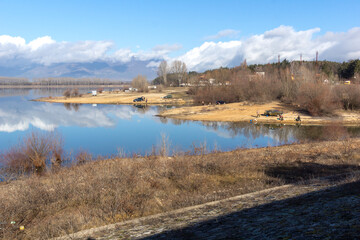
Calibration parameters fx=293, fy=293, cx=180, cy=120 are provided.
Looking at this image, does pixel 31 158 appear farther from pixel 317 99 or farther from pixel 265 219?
pixel 317 99

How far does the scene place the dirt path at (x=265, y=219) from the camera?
7.24m

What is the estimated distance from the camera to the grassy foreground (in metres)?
11.0

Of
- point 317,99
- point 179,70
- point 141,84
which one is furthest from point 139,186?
point 179,70

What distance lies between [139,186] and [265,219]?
7349 millimetres

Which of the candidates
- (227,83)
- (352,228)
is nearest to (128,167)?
(352,228)

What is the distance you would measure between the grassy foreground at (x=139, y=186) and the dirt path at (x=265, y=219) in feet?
3.50

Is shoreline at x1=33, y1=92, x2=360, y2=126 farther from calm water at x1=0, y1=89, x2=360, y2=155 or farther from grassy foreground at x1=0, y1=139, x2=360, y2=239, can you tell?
grassy foreground at x1=0, y1=139, x2=360, y2=239

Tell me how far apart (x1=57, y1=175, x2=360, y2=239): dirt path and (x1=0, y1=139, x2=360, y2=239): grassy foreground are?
107 cm

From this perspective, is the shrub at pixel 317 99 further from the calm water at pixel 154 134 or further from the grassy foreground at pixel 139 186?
the grassy foreground at pixel 139 186

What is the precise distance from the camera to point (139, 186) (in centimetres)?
1445


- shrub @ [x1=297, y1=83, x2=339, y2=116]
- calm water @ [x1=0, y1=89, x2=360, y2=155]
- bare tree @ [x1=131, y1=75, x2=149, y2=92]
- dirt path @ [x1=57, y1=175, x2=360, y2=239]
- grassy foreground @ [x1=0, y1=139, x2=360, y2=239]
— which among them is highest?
bare tree @ [x1=131, y1=75, x2=149, y2=92]

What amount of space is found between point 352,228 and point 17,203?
39.6 ft

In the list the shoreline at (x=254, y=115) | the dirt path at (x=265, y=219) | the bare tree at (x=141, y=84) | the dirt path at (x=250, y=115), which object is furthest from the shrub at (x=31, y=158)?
the bare tree at (x=141, y=84)

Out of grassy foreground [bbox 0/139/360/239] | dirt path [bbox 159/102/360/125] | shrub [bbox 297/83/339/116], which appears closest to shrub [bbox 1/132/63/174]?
grassy foreground [bbox 0/139/360/239]
